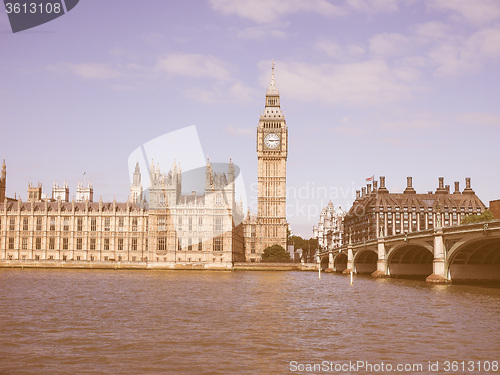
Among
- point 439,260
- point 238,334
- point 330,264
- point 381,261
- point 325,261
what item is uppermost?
point 439,260

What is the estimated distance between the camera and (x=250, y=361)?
23.0 m

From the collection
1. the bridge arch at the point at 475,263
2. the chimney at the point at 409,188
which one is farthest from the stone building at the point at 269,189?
the bridge arch at the point at 475,263

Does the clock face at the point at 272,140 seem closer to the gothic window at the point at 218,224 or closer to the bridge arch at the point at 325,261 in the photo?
the bridge arch at the point at 325,261

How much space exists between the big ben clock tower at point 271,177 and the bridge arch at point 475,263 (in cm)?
7996

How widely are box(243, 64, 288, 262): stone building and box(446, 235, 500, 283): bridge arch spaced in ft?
265

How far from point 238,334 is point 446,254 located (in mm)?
44547

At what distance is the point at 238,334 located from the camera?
29.2 m

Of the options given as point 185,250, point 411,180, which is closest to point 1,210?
point 185,250

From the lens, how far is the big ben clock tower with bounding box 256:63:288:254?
506ft

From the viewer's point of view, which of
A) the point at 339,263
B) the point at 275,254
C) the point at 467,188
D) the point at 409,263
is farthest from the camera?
the point at 467,188

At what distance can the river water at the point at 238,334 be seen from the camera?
2222cm

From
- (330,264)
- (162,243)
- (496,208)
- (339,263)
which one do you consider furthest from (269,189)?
(496,208)

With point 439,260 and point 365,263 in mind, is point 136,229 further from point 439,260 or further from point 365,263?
point 439,260

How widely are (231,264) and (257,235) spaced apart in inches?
1177
